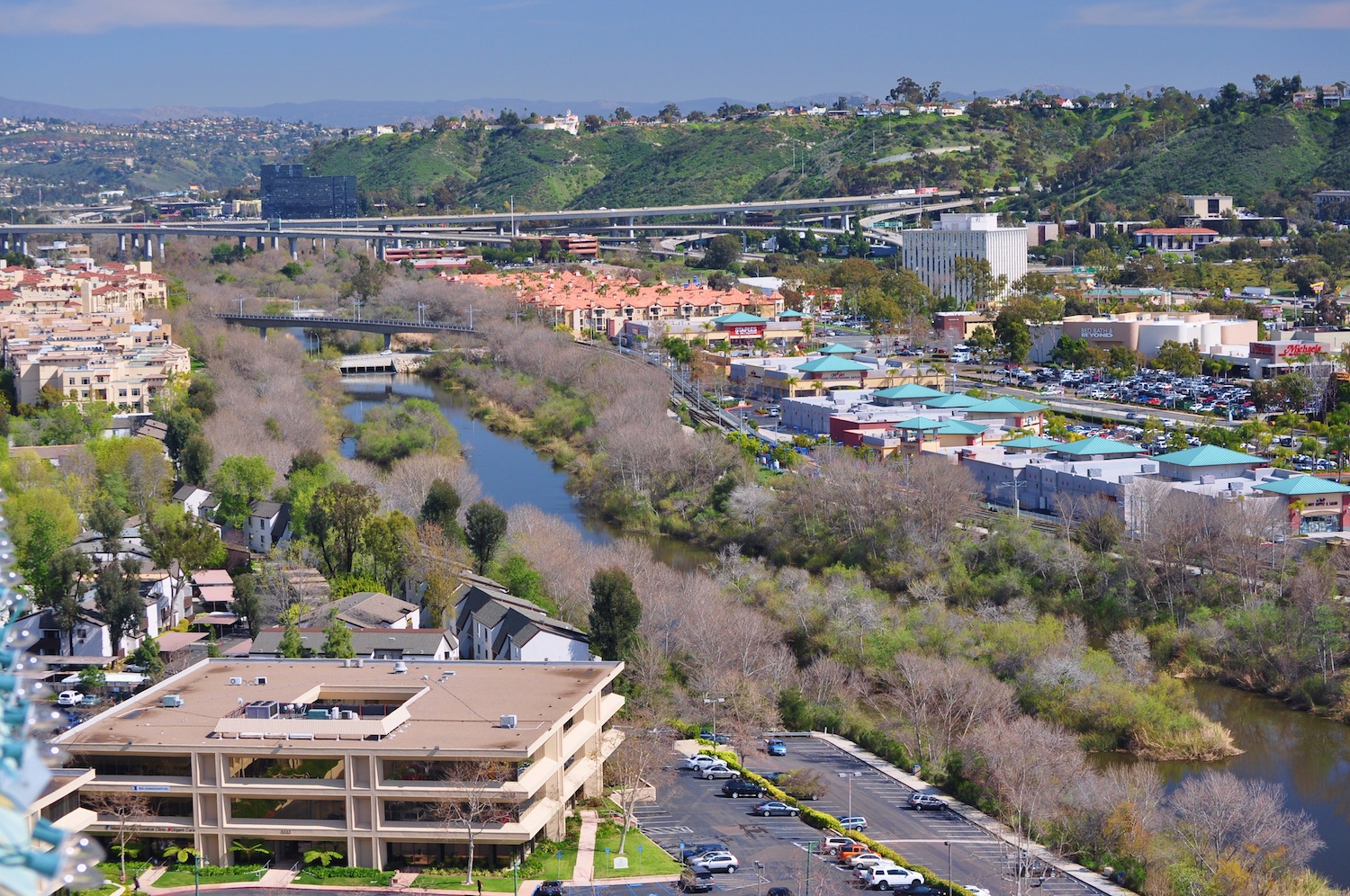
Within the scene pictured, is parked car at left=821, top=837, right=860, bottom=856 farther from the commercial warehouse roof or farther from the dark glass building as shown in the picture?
the dark glass building

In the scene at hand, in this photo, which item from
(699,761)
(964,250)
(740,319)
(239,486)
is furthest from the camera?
(964,250)

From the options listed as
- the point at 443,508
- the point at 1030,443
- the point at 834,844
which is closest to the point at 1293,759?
the point at 834,844

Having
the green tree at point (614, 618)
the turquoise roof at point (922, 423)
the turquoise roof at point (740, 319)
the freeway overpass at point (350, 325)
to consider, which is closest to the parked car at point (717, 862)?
the green tree at point (614, 618)

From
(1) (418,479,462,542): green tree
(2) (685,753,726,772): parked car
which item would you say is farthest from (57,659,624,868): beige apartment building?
(1) (418,479,462,542): green tree

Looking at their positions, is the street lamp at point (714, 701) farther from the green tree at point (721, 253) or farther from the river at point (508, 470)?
the green tree at point (721, 253)

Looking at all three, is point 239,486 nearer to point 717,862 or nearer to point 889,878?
point 717,862

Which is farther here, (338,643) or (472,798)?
(338,643)

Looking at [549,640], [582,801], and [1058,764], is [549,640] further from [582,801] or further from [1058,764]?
[1058,764]

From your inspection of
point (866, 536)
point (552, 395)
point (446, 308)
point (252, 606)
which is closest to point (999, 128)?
point (446, 308)
